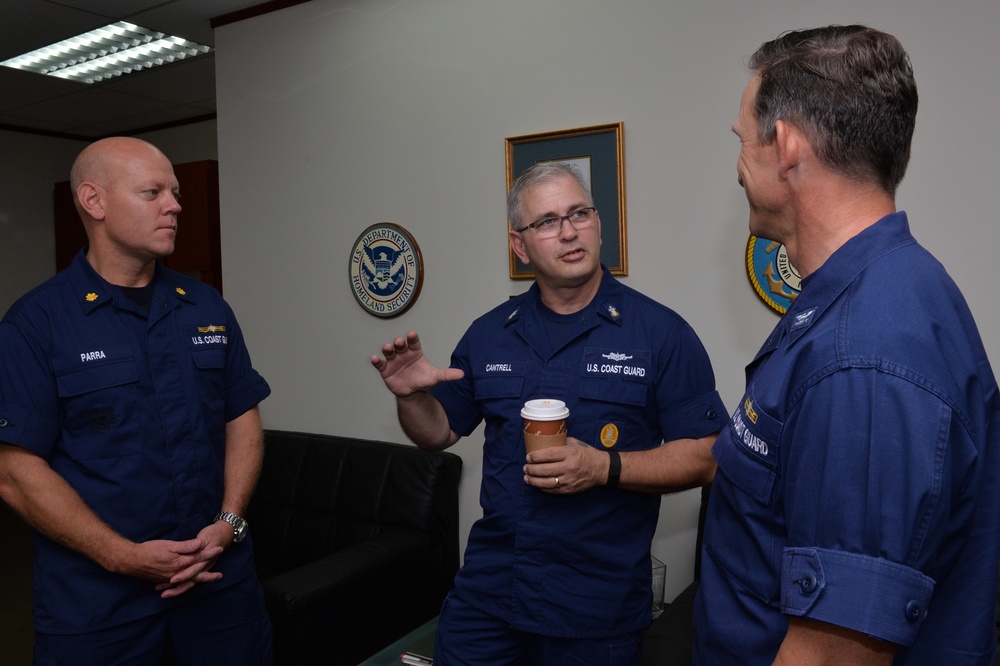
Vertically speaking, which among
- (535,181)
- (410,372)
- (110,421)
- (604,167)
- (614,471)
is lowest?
(614,471)

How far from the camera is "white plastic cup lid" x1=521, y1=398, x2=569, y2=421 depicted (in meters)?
1.48

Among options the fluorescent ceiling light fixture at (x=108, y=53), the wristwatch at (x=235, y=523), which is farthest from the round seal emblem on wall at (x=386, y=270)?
the fluorescent ceiling light fixture at (x=108, y=53)

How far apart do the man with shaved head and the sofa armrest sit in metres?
0.45

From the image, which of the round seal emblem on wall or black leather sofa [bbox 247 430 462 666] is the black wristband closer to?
black leather sofa [bbox 247 430 462 666]

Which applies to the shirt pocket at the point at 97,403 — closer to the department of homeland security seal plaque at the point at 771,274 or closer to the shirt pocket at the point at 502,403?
the shirt pocket at the point at 502,403

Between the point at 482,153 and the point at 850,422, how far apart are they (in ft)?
8.35

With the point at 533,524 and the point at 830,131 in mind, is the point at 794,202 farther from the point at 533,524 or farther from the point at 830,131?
the point at 533,524

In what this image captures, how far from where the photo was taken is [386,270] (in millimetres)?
3430

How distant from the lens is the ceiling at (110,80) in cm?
361

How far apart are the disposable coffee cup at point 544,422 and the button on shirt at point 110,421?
981 mm

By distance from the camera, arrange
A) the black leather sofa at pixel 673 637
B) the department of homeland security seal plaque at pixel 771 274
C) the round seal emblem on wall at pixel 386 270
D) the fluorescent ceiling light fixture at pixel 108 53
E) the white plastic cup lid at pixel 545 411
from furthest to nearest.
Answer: the fluorescent ceiling light fixture at pixel 108 53, the round seal emblem on wall at pixel 386 270, the department of homeland security seal plaque at pixel 771 274, the black leather sofa at pixel 673 637, the white plastic cup lid at pixel 545 411

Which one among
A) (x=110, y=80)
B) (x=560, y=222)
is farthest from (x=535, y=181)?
(x=110, y=80)

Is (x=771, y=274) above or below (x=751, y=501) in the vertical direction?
above

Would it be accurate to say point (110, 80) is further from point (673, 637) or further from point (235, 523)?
point (673, 637)
